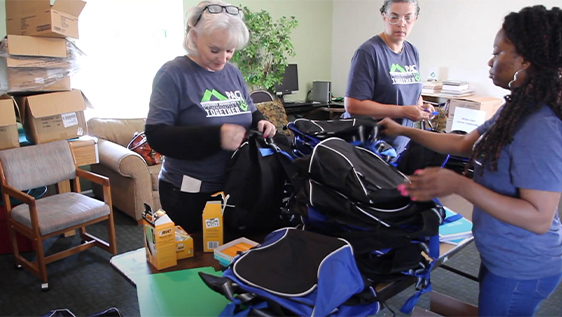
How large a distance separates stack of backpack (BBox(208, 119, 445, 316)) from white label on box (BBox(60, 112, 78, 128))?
252cm

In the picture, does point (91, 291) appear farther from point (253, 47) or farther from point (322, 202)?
point (253, 47)

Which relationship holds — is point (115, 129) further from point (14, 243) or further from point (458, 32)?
point (458, 32)

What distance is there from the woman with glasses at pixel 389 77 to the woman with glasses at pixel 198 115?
0.68 meters

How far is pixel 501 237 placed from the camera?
1.11 metres

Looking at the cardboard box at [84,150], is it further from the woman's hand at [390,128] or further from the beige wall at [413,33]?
the woman's hand at [390,128]

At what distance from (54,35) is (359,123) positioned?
8.27ft

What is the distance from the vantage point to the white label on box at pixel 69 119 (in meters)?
3.09

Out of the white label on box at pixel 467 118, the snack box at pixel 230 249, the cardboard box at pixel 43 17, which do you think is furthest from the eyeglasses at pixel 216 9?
the white label on box at pixel 467 118

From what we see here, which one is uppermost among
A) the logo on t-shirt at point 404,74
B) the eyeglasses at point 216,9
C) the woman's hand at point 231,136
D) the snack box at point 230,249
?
the eyeglasses at point 216,9

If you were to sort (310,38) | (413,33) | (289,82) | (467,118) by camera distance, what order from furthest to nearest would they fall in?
(310,38), (289,82), (413,33), (467,118)

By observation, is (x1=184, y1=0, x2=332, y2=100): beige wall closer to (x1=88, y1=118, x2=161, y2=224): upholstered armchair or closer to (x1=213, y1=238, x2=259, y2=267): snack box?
(x1=88, y1=118, x2=161, y2=224): upholstered armchair

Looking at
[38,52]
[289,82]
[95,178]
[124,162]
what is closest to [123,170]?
[124,162]

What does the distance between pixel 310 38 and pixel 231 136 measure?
469cm

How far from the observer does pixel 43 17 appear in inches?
111
